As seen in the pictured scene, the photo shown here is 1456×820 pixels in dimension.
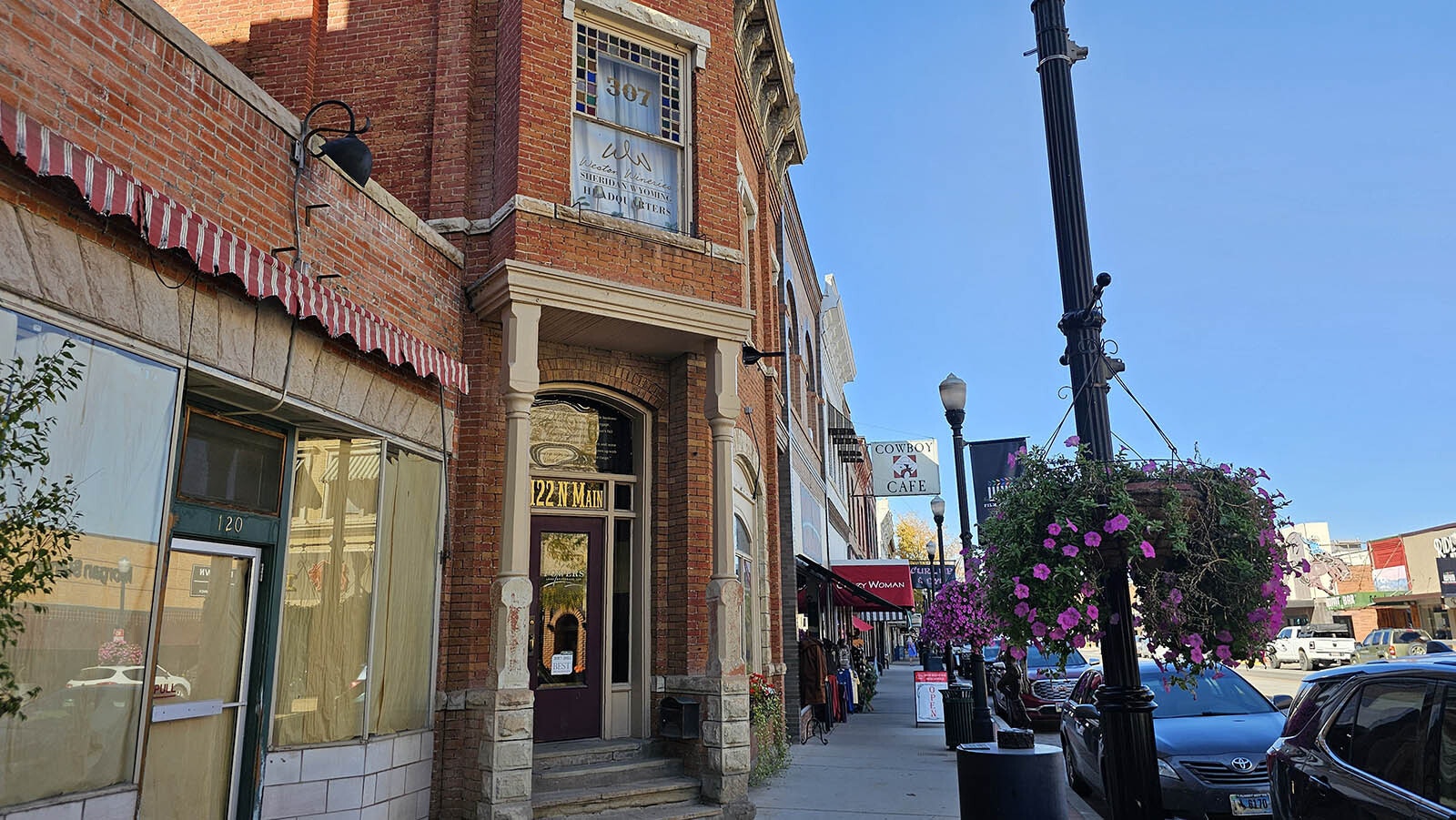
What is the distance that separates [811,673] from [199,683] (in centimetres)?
1163

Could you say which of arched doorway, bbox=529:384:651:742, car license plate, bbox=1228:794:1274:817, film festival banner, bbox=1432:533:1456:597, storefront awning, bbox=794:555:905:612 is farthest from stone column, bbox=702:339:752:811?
film festival banner, bbox=1432:533:1456:597

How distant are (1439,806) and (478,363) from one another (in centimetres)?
817

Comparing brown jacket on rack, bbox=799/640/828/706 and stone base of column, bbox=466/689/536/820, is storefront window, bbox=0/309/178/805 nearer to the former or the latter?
stone base of column, bbox=466/689/536/820

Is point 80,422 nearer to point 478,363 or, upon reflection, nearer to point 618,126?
point 478,363

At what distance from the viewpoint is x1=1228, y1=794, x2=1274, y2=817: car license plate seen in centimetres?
743

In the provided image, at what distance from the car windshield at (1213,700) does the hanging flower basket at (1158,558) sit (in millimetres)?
4566

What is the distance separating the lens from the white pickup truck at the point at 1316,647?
33719 mm

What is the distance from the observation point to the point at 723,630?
951 centimetres

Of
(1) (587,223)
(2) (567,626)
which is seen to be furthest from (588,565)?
(1) (587,223)

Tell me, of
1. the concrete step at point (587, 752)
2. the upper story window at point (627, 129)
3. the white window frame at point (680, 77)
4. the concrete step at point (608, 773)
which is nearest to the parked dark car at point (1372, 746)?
the concrete step at point (608, 773)

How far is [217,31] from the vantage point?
10.9m

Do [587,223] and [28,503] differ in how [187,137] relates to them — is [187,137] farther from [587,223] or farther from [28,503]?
[587,223]

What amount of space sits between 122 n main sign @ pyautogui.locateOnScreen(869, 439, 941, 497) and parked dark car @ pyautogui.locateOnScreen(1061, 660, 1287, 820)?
2174 centimetres

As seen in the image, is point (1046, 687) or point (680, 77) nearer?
point (680, 77)
